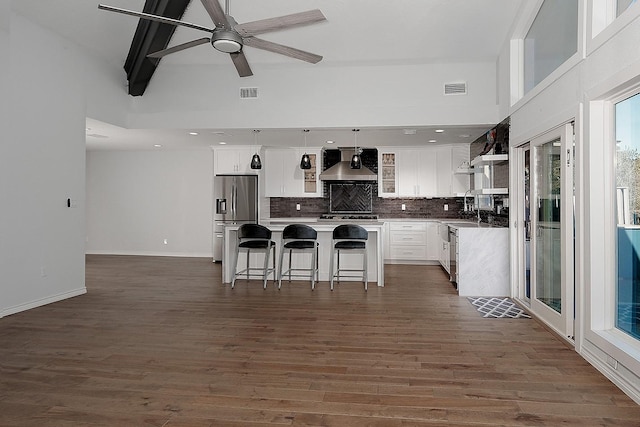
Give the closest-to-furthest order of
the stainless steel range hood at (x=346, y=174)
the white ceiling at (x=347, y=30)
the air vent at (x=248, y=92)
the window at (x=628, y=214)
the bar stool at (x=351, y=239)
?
the window at (x=628, y=214) < the white ceiling at (x=347, y=30) < the bar stool at (x=351, y=239) < the air vent at (x=248, y=92) < the stainless steel range hood at (x=346, y=174)

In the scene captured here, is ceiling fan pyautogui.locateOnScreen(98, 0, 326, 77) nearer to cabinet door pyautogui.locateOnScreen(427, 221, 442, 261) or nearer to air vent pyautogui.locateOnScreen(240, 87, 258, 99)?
air vent pyautogui.locateOnScreen(240, 87, 258, 99)

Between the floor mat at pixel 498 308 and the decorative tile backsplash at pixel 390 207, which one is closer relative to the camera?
the floor mat at pixel 498 308

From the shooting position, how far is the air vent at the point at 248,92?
6.25 m

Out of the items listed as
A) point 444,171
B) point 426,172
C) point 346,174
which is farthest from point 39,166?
point 444,171

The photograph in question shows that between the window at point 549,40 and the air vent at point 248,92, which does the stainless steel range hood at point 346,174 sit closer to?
the air vent at point 248,92

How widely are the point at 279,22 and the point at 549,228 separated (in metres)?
3.06

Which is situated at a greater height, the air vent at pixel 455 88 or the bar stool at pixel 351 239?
the air vent at pixel 455 88

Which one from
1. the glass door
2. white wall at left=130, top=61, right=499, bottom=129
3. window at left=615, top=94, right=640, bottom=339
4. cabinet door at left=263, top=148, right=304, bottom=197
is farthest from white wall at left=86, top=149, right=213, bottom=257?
window at left=615, top=94, right=640, bottom=339

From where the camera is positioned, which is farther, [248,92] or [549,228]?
[248,92]

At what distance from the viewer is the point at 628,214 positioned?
277cm

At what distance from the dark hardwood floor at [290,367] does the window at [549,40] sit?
97.5 inches

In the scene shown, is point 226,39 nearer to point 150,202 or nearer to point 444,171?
point 444,171

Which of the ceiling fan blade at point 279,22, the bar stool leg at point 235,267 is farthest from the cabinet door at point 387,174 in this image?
the ceiling fan blade at point 279,22

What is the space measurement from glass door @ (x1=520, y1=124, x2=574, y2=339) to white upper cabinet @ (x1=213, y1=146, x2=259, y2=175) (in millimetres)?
5185
